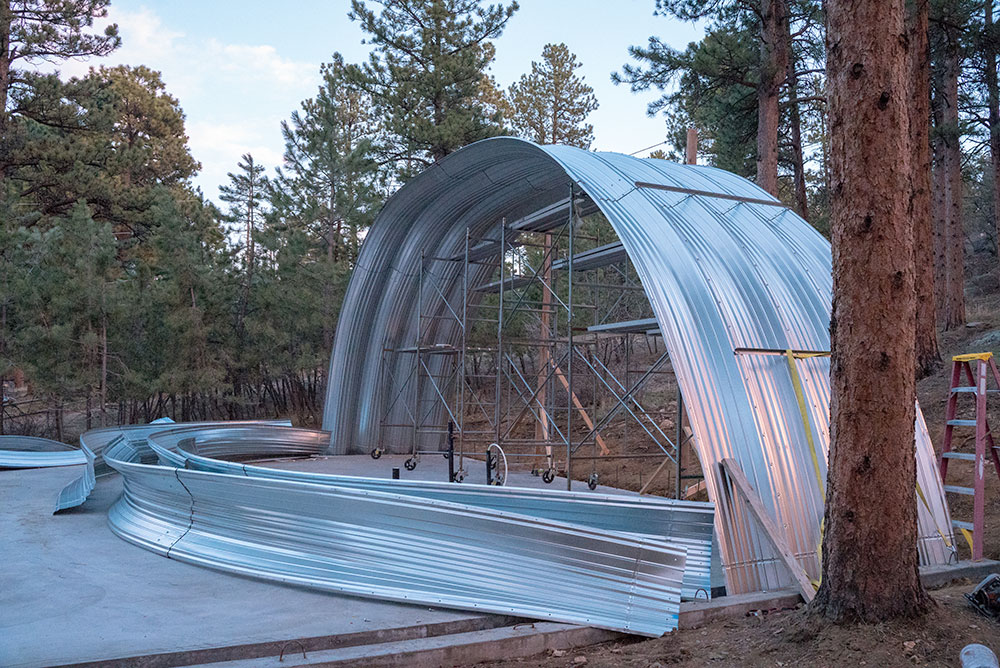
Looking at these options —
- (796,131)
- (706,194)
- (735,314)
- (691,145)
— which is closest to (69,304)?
(691,145)

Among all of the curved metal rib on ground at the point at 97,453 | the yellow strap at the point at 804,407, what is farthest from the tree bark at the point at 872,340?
the curved metal rib on ground at the point at 97,453

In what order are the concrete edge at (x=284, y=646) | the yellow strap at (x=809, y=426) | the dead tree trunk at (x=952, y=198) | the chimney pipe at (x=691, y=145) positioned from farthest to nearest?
the dead tree trunk at (x=952, y=198)
the chimney pipe at (x=691, y=145)
the yellow strap at (x=809, y=426)
the concrete edge at (x=284, y=646)

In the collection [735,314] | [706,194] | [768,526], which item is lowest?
[768,526]

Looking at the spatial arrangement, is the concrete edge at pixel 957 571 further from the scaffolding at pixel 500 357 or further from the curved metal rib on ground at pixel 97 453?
the curved metal rib on ground at pixel 97 453

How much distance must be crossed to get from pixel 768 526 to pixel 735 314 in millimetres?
2762

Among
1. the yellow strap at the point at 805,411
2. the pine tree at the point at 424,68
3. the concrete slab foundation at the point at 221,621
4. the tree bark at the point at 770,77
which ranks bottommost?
the concrete slab foundation at the point at 221,621

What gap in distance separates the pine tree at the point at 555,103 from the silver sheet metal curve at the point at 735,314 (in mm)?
18816

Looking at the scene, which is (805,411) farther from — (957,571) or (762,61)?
(762,61)

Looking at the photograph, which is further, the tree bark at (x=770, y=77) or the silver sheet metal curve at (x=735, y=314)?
the tree bark at (x=770, y=77)

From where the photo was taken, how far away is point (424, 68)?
24.6 m

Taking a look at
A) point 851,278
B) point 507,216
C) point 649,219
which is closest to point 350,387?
point 507,216

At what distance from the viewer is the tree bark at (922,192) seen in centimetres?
1269

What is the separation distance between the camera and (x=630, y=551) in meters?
5.77

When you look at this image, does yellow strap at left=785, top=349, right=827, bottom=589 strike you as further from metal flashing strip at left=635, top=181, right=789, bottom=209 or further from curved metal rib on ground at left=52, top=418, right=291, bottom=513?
curved metal rib on ground at left=52, top=418, right=291, bottom=513
